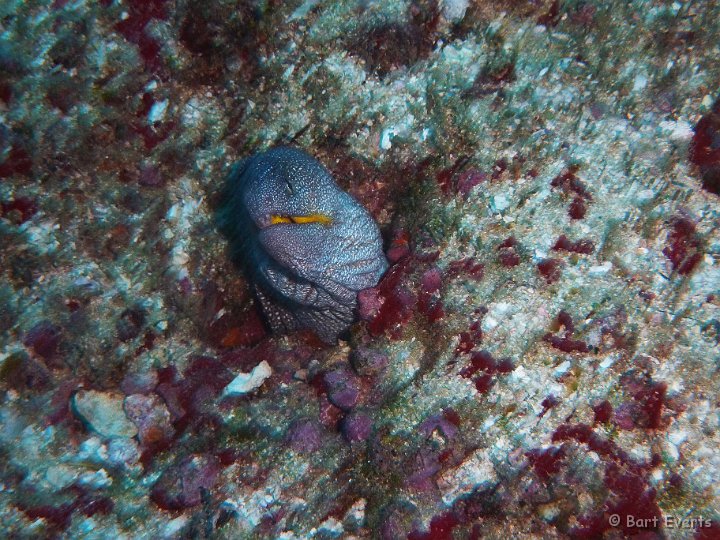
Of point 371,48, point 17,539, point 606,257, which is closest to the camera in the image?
point 17,539

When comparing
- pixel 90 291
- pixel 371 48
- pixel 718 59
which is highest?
pixel 371 48

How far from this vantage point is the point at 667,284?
3145 mm

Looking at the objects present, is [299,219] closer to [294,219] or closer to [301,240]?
[294,219]

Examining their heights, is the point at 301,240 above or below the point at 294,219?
below

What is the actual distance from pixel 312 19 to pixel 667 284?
3.73 metres

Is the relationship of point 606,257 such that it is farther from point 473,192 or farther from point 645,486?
point 645,486

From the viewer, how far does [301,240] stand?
10.9 feet

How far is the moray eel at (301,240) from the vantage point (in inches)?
127

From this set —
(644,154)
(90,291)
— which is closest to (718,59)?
(644,154)

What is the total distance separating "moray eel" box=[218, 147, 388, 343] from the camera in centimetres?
323

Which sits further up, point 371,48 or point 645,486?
point 371,48

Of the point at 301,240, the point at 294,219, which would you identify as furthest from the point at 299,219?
the point at 301,240

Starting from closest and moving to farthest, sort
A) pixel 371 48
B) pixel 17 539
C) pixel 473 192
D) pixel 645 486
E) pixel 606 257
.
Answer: pixel 645 486 < pixel 17 539 < pixel 606 257 < pixel 473 192 < pixel 371 48

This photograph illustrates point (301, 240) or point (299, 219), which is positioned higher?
point (299, 219)
